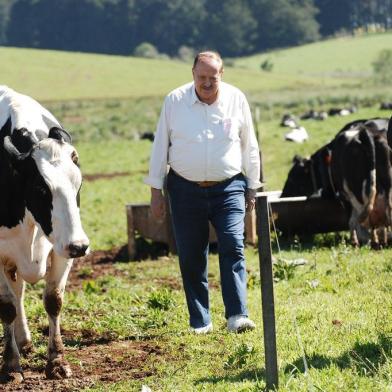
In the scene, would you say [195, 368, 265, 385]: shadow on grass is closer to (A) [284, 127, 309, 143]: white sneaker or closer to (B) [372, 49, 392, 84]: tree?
(A) [284, 127, 309, 143]: white sneaker

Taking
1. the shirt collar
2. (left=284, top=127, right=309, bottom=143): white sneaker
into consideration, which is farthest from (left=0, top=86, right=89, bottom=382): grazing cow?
(left=284, top=127, right=309, bottom=143): white sneaker

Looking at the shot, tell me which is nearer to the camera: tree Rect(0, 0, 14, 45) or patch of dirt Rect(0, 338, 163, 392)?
patch of dirt Rect(0, 338, 163, 392)

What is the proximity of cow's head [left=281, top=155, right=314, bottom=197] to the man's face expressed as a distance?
8.00m

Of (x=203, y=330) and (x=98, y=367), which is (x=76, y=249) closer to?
(x=98, y=367)

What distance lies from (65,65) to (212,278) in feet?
287

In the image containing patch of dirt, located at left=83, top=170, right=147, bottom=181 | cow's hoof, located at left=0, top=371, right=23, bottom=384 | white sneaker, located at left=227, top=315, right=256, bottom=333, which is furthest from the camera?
patch of dirt, located at left=83, top=170, right=147, bottom=181

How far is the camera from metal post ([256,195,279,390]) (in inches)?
231

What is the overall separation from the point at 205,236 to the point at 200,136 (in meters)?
0.89

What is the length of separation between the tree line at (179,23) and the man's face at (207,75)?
150506 mm

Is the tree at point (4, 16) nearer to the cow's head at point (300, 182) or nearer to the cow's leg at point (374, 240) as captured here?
the cow's head at point (300, 182)

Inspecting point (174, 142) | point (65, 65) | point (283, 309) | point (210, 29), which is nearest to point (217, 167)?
point (174, 142)

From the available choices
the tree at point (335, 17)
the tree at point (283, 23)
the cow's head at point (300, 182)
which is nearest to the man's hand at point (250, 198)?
the cow's head at point (300, 182)

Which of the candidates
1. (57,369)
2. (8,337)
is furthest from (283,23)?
(57,369)

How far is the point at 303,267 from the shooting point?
1178 centimetres
